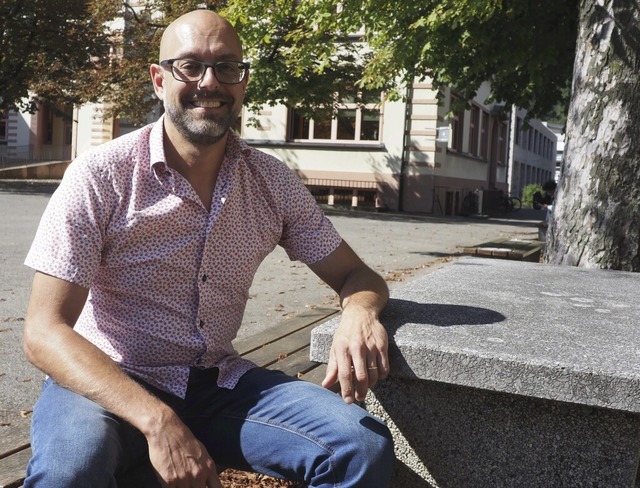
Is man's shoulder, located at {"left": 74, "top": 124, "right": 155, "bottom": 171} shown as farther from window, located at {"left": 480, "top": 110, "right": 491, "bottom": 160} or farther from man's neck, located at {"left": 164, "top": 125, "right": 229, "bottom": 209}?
window, located at {"left": 480, "top": 110, "right": 491, "bottom": 160}

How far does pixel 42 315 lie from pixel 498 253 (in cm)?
609

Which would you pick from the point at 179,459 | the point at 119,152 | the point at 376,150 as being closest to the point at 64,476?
the point at 179,459

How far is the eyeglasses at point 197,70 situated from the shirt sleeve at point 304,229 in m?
0.37

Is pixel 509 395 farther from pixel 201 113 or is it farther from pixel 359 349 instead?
pixel 201 113

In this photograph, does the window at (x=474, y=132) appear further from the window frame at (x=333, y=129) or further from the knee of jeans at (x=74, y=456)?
the knee of jeans at (x=74, y=456)

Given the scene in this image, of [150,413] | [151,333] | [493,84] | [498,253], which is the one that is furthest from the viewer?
[493,84]

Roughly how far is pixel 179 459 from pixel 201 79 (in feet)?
3.85

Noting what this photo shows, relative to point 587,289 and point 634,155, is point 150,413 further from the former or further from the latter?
point 634,155

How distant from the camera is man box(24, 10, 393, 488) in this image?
1.97 meters

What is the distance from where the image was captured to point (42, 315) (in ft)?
6.82

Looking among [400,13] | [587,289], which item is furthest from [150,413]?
[400,13]

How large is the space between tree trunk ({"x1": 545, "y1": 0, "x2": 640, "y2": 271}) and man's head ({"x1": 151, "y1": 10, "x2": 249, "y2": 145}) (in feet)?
14.0

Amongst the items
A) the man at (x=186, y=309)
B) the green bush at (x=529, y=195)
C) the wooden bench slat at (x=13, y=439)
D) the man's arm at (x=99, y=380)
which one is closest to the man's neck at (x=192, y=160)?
the man at (x=186, y=309)

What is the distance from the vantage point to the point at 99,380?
199 centimetres
